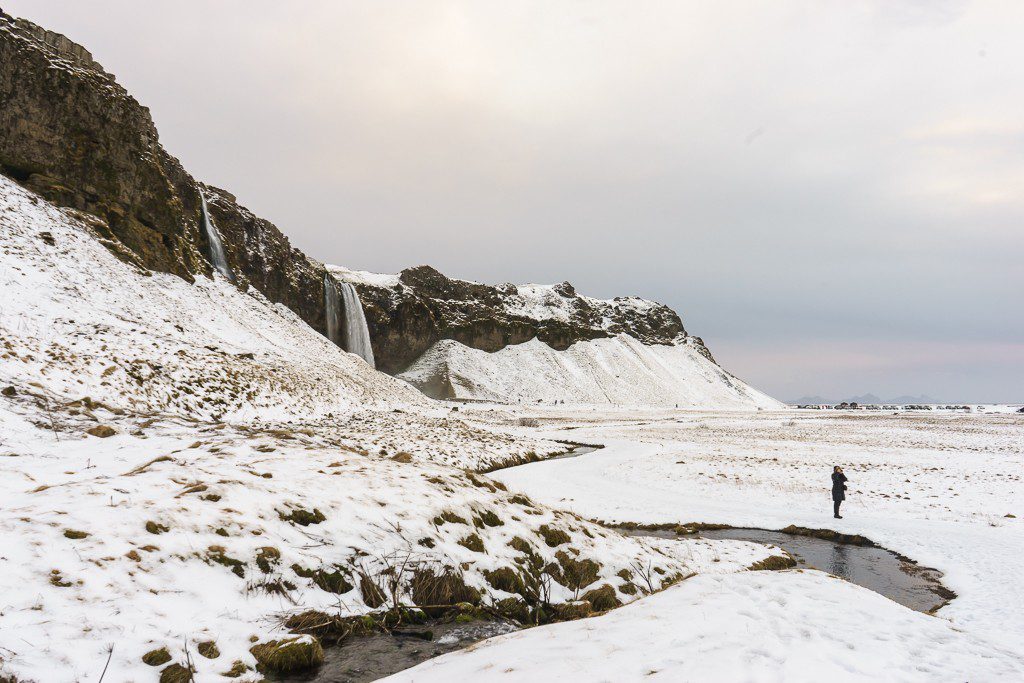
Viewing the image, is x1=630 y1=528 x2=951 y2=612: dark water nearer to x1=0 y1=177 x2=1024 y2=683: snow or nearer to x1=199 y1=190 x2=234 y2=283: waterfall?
x1=0 y1=177 x2=1024 y2=683: snow

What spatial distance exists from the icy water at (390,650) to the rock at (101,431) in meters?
9.28

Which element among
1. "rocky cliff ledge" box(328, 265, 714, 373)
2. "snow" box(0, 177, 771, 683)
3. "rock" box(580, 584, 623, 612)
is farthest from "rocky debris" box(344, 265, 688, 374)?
"rock" box(580, 584, 623, 612)

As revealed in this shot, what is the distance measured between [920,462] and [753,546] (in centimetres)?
2101

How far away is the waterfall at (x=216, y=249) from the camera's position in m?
46.2

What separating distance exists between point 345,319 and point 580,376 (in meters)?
53.2

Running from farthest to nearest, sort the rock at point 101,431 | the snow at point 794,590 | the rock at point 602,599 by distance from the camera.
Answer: the rock at point 101,431 < the rock at point 602,599 < the snow at point 794,590

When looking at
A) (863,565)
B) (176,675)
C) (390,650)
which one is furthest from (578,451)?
(176,675)

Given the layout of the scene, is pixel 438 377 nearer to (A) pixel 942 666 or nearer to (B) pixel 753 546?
(B) pixel 753 546

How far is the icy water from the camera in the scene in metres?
4.75

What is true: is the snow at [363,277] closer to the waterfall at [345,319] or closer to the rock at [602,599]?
the waterfall at [345,319]

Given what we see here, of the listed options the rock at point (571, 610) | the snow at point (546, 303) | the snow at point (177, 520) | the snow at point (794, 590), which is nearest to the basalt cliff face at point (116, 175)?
the snow at point (177, 520)

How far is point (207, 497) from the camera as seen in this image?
6551mm

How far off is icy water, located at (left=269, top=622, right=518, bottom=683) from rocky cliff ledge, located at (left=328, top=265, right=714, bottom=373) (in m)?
80.4

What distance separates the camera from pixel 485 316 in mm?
104062
